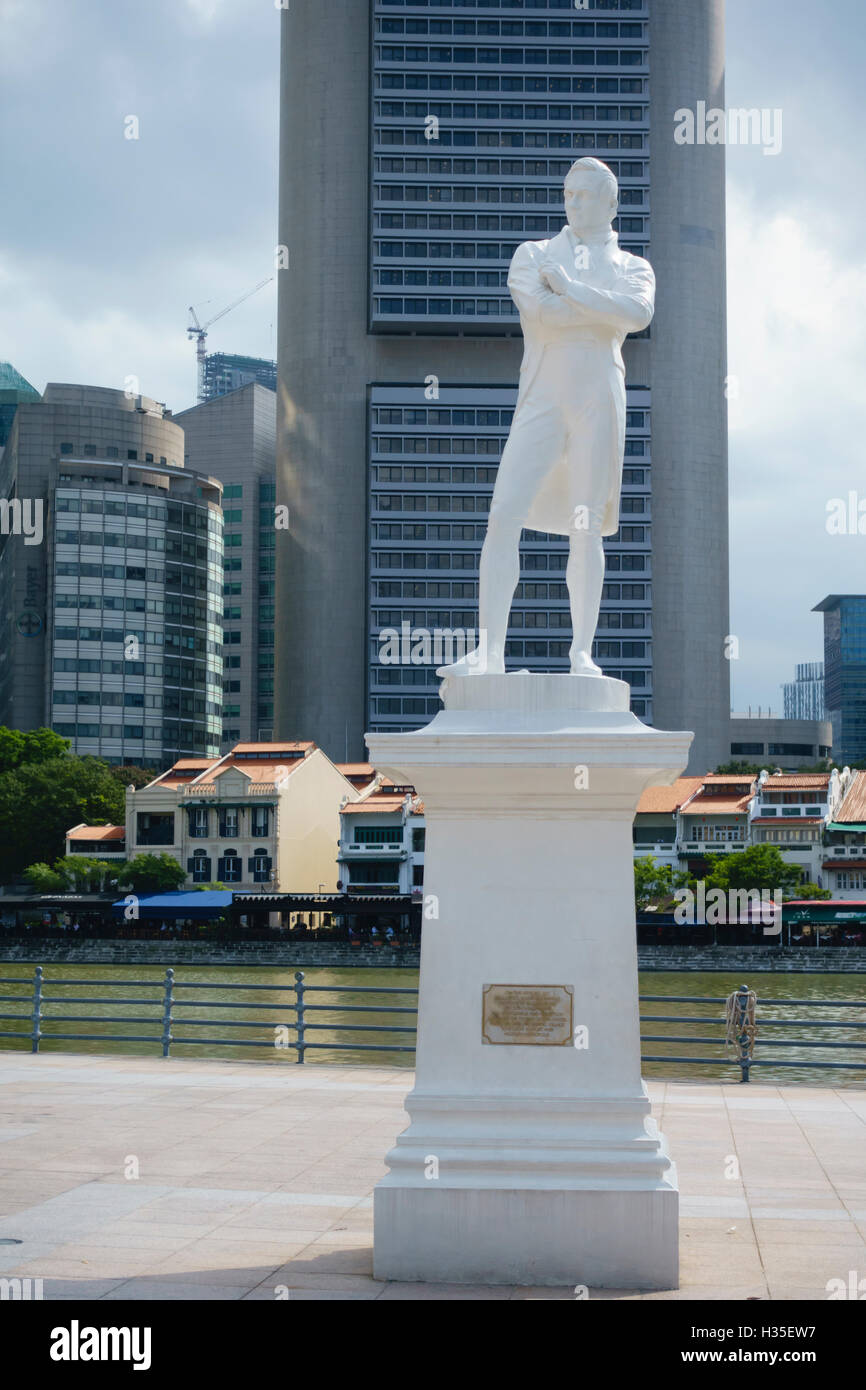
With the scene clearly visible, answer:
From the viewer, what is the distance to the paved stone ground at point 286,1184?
25.3ft

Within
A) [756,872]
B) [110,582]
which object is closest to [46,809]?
[110,582]

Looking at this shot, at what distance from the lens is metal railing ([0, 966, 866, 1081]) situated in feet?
50.6

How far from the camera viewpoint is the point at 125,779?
92188 mm

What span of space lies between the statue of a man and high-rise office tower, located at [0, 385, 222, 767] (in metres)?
102

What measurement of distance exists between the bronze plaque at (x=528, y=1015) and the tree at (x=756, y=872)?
192 feet

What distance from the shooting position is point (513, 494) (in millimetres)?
8836

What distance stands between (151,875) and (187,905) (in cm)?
411

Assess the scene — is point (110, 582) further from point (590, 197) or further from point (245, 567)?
point (590, 197)

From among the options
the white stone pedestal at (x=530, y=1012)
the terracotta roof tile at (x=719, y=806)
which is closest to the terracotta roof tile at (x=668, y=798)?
the terracotta roof tile at (x=719, y=806)

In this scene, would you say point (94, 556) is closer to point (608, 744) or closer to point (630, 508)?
point (630, 508)

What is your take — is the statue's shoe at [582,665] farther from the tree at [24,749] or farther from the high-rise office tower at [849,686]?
the high-rise office tower at [849,686]

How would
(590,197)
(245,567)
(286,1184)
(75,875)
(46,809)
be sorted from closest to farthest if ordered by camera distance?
1. (590,197)
2. (286,1184)
3. (75,875)
4. (46,809)
5. (245,567)

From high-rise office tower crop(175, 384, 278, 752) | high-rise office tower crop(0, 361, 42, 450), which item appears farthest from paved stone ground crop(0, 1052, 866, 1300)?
high-rise office tower crop(0, 361, 42, 450)

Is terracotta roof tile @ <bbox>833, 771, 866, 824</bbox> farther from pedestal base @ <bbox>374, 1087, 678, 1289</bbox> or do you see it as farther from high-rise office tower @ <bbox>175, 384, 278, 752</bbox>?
high-rise office tower @ <bbox>175, 384, 278, 752</bbox>
